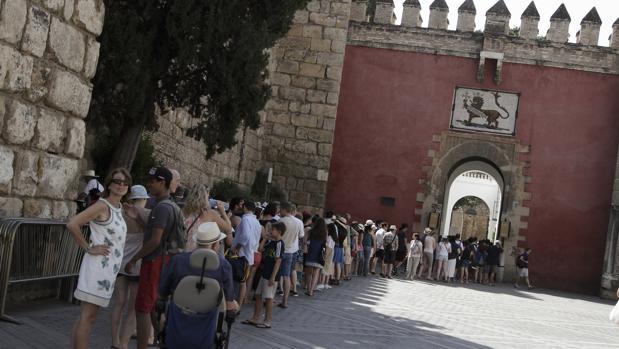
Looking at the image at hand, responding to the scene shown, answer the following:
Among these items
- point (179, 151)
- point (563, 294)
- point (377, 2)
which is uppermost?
point (377, 2)

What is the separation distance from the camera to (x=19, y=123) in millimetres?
6449

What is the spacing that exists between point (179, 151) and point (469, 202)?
120 feet

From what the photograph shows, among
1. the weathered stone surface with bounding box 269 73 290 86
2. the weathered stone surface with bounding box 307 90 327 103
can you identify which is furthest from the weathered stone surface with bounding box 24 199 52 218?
the weathered stone surface with bounding box 269 73 290 86

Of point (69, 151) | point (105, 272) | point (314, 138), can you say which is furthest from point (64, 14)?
point (314, 138)

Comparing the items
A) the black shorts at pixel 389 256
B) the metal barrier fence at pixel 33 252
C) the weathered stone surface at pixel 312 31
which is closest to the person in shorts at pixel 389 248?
the black shorts at pixel 389 256

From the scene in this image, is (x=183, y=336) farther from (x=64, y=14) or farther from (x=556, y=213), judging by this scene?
(x=556, y=213)

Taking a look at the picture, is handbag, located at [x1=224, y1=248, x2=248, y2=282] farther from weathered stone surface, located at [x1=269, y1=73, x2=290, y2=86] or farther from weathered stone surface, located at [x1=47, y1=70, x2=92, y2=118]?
weathered stone surface, located at [x1=269, y1=73, x2=290, y2=86]

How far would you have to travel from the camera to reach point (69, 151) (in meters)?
7.23

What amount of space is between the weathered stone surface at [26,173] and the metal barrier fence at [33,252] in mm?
236

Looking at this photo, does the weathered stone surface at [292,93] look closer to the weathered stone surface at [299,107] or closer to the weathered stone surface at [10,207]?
the weathered stone surface at [299,107]

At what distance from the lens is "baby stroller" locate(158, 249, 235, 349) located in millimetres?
4664

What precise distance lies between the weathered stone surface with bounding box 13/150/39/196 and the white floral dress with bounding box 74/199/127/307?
5.10 feet

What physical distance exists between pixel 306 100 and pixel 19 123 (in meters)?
14.8

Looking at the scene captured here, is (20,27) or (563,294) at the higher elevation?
(20,27)
